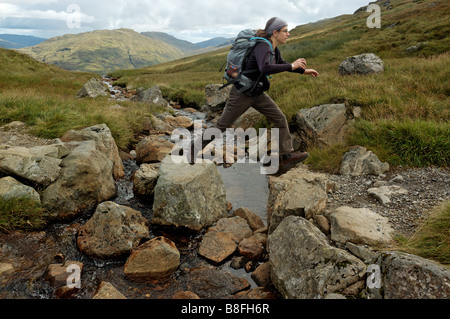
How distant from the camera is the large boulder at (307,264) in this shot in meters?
3.20

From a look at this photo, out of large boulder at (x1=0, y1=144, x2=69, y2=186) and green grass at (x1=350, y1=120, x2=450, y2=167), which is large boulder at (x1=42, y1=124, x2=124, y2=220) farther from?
green grass at (x1=350, y1=120, x2=450, y2=167)

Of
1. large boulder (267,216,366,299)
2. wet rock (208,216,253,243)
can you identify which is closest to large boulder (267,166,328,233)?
wet rock (208,216,253,243)

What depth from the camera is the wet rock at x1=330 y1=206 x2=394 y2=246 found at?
4.04 m

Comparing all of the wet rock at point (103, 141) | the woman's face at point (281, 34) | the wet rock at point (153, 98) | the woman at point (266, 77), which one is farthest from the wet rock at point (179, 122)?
Answer: the woman's face at point (281, 34)

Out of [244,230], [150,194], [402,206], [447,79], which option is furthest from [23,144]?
[447,79]

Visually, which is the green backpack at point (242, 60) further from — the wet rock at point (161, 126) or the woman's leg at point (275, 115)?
the wet rock at point (161, 126)

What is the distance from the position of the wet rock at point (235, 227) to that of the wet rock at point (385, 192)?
2.56m

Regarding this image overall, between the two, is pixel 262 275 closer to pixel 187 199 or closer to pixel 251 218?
pixel 251 218

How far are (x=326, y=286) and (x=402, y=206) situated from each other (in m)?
2.65

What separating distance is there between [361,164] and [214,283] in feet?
14.7

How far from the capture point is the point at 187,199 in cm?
538

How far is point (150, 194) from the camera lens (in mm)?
6625

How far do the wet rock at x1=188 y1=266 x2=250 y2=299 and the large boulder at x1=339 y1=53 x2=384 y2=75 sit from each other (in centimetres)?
1289
